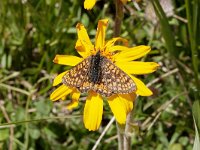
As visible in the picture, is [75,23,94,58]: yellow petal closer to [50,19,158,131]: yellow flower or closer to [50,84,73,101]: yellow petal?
[50,19,158,131]: yellow flower

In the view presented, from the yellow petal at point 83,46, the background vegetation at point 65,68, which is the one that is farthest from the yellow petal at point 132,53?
the background vegetation at point 65,68

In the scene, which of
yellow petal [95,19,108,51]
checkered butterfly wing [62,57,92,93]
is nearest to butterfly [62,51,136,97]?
checkered butterfly wing [62,57,92,93]

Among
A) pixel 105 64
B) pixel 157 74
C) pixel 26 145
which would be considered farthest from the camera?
pixel 157 74

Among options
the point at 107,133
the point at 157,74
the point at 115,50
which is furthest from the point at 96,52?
the point at 157,74

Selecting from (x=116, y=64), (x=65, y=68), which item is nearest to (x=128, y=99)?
(x=116, y=64)

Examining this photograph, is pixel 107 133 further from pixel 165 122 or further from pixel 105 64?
pixel 105 64

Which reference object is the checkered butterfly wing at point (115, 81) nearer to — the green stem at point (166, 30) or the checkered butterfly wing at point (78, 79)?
the checkered butterfly wing at point (78, 79)
